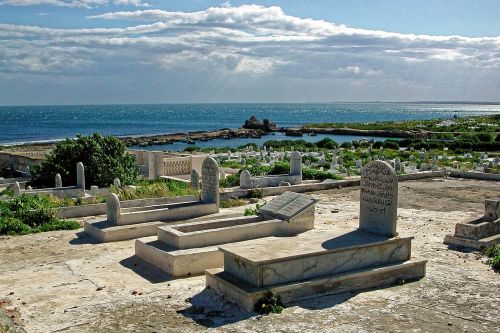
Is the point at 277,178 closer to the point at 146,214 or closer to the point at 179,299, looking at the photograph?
the point at 146,214

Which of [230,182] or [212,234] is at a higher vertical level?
[212,234]

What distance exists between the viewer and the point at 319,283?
9.58m

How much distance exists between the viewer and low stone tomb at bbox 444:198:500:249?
12.8 m

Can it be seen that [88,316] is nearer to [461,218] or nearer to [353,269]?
[353,269]

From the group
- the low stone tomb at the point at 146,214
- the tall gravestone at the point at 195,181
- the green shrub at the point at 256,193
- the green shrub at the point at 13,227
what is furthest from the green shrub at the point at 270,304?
the tall gravestone at the point at 195,181

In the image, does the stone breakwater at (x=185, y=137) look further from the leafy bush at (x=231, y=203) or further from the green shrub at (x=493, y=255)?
the green shrub at (x=493, y=255)

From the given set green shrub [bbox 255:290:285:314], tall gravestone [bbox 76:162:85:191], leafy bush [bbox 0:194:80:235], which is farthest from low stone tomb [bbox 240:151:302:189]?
green shrub [bbox 255:290:285:314]

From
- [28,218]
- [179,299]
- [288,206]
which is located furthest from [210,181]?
[179,299]

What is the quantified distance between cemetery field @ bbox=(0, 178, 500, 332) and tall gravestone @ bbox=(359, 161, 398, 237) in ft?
4.13

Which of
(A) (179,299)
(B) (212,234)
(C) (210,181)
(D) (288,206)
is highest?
(C) (210,181)

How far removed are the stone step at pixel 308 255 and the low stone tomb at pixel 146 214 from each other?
4.54m

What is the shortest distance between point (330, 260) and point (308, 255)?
525 millimetres

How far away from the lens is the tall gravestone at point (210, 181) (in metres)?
15.3

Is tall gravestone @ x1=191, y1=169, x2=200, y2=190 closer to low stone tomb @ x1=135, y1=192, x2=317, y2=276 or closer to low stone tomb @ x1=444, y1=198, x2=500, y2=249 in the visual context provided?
low stone tomb @ x1=135, y1=192, x2=317, y2=276
